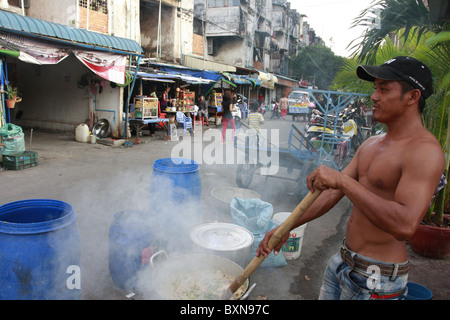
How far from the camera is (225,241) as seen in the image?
9.86 feet

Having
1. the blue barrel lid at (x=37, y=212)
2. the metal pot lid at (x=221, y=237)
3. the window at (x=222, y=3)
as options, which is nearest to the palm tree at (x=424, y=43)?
the metal pot lid at (x=221, y=237)

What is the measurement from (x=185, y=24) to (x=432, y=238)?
17555 millimetres

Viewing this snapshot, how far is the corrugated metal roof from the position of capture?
24.9 feet

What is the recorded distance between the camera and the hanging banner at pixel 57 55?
772cm

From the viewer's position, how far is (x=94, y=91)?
11.7 metres

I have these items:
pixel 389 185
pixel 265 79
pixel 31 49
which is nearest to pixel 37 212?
pixel 389 185

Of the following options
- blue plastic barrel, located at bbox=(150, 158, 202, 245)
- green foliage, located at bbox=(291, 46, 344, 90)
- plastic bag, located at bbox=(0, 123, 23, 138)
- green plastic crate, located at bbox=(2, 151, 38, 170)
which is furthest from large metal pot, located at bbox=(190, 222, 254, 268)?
green foliage, located at bbox=(291, 46, 344, 90)

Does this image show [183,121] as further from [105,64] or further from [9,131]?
[9,131]

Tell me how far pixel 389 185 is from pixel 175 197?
2326 mm

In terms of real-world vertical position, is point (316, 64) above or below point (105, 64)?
above

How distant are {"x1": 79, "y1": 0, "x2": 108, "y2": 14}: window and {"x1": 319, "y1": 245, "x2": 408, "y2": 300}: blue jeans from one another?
1277 cm

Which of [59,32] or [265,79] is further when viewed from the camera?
[265,79]

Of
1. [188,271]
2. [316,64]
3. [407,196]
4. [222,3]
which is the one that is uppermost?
[222,3]
